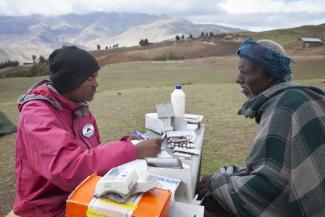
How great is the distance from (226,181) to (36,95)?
1.34 m

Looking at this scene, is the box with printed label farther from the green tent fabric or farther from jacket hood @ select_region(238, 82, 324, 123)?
the green tent fabric

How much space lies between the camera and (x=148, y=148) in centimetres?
243

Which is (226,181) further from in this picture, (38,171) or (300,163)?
(38,171)

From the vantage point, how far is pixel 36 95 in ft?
7.77

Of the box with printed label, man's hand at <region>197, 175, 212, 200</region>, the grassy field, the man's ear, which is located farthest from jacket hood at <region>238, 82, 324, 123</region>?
the grassy field

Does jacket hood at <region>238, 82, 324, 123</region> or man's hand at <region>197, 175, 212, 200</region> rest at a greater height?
jacket hood at <region>238, 82, 324, 123</region>

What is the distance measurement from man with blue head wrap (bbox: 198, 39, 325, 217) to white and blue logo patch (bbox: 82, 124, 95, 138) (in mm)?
966

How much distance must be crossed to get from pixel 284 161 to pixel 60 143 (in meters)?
1.29

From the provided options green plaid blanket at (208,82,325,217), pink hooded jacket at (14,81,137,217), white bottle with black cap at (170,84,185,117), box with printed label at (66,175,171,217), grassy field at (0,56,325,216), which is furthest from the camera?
grassy field at (0,56,325,216)

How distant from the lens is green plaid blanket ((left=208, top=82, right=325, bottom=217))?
7.45 ft

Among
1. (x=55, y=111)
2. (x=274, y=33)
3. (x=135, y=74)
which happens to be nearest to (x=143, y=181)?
(x=55, y=111)

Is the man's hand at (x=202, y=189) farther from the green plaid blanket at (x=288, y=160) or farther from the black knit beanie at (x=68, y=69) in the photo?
the black knit beanie at (x=68, y=69)

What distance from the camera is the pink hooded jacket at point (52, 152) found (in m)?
2.03

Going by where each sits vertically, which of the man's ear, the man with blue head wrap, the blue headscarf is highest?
the blue headscarf
